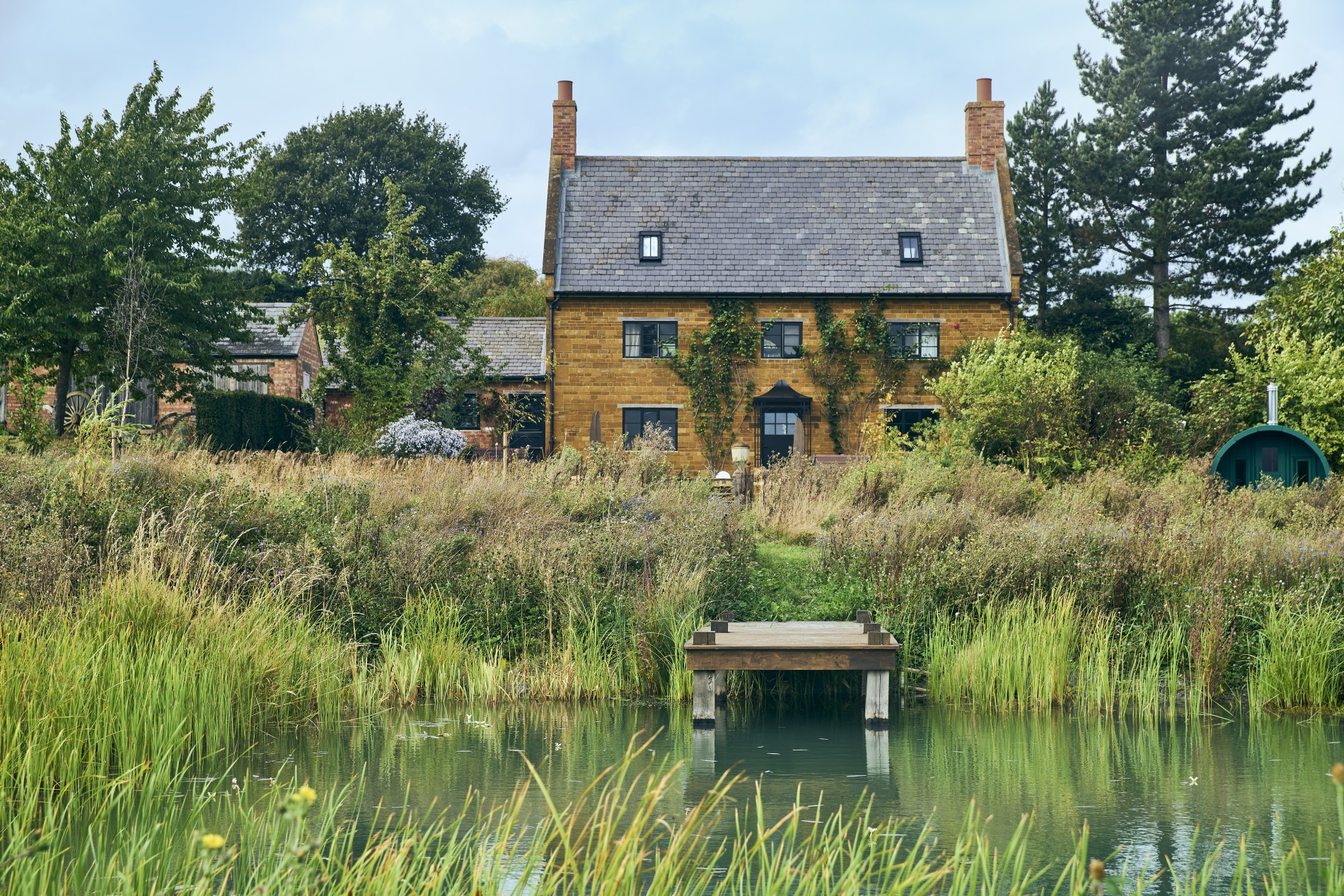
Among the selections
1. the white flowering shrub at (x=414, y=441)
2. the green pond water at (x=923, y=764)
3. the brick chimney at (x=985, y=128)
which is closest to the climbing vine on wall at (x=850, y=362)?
the brick chimney at (x=985, y=128)

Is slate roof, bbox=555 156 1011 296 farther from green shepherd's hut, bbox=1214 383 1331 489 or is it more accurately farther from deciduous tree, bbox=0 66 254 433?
green shepherd's hut, bbox=1214 383 1331 489

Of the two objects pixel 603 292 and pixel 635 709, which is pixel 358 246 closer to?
pixel 603 292

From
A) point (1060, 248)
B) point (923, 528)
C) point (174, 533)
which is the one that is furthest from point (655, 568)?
point (1060, 248)

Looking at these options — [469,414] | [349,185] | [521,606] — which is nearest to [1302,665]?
[521,606]

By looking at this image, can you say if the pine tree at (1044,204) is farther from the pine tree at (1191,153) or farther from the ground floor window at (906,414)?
the ground floor window at (906,414)

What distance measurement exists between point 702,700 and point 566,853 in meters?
4.42

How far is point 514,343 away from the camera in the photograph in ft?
109

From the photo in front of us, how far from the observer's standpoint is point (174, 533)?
876 centimetres

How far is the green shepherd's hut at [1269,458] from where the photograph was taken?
1546cm

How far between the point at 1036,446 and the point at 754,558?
6738 mm

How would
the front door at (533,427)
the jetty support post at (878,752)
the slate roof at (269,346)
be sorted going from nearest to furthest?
the jetty support post at (878,752) → the front door at (533,427) → the slate roof at (269,346)

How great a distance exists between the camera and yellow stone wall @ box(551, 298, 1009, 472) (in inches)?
1041

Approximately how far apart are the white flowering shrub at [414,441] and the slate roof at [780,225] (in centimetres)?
624

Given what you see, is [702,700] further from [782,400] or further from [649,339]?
[649,339]
